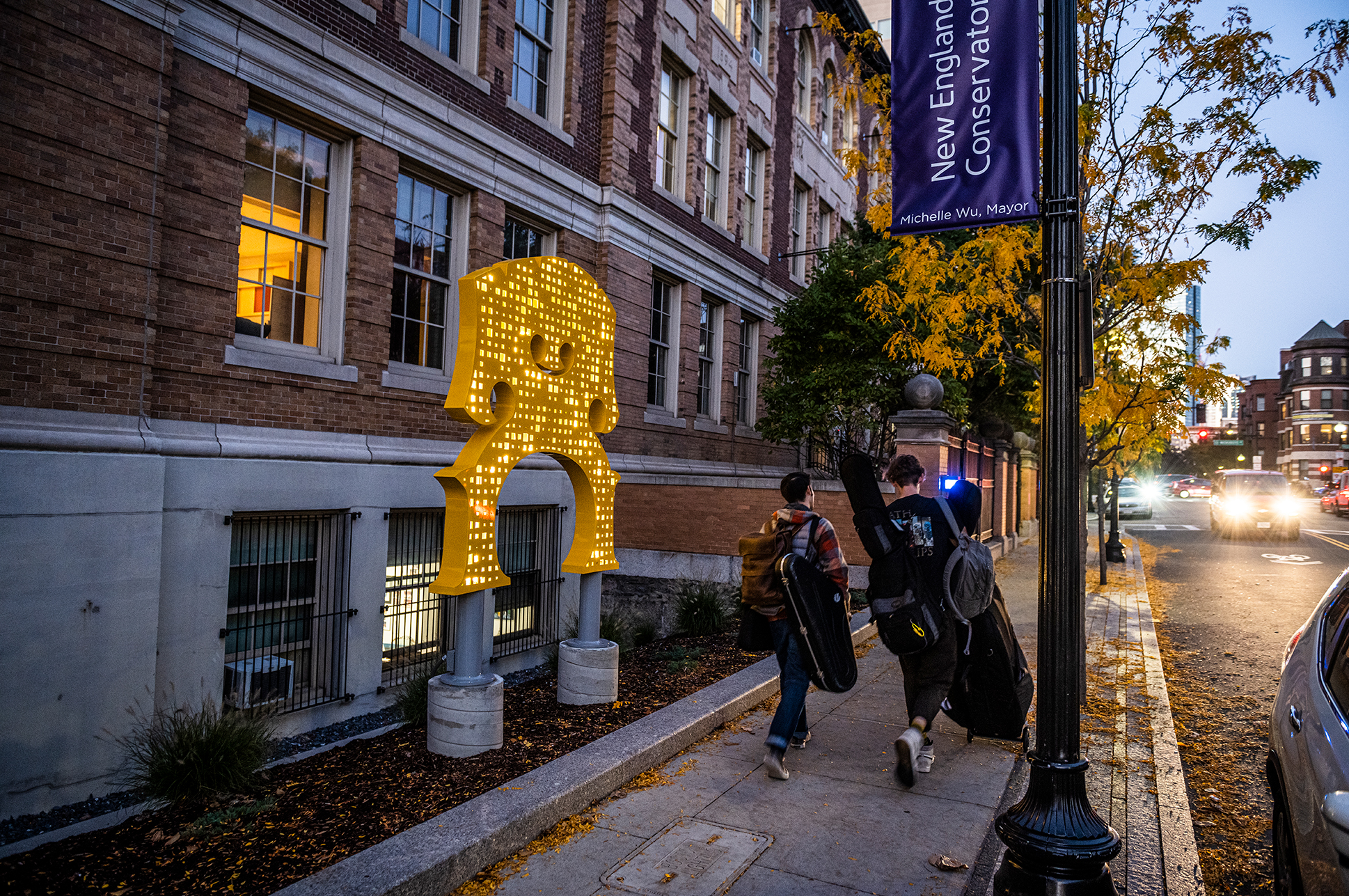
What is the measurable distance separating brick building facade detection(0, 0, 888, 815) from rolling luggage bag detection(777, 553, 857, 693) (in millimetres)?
5128

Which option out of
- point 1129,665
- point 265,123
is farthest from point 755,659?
point 265,123

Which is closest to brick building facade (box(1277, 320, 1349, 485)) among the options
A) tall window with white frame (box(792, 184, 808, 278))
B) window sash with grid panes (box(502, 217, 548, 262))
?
tall window with white frame (box(792, 184, 808, 278))

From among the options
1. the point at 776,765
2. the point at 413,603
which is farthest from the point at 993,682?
the point at 413,603

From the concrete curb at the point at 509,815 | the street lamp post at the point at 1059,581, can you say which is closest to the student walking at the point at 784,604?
the concrete curb at the point at 509,815

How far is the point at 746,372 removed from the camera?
18.2 m

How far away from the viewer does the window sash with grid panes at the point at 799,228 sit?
68.1ft

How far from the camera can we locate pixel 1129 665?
8383 mm

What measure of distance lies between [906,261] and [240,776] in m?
6.53

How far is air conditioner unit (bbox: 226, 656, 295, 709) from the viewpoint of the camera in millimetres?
7520

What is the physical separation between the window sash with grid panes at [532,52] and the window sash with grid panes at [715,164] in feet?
16.9

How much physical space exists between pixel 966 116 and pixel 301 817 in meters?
5.07

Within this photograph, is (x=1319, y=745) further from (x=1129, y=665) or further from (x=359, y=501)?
(x=359, y=501)

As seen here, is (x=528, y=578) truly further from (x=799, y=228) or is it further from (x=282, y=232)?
(x=799, y=228)

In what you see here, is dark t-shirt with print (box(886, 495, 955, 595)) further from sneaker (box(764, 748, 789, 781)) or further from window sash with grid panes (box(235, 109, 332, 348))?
window sash with grid panes (box(235, 109, 332, 348))
